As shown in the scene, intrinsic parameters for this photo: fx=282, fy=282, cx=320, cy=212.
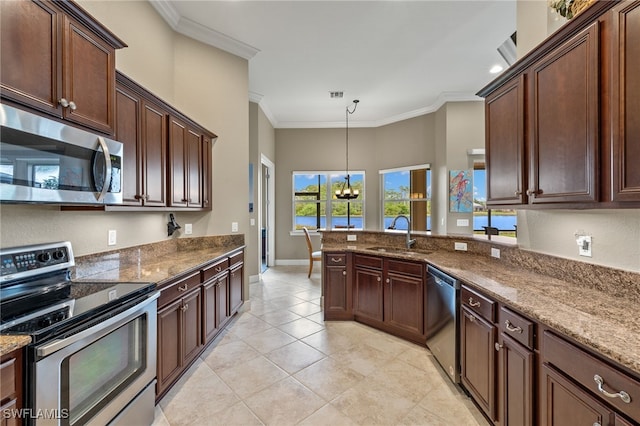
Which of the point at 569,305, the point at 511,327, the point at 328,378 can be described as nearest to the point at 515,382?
the point at 511,327

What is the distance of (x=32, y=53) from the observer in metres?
1.36

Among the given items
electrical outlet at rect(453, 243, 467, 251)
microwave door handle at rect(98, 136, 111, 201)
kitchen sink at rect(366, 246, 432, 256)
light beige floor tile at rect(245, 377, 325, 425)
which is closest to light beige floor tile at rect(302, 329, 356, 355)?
light beige floor tile at rect(245, 377, 325, 425)

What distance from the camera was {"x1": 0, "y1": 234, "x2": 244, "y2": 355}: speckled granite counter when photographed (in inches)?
77.3

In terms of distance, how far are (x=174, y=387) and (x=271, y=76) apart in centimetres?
450

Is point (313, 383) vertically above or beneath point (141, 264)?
beneath

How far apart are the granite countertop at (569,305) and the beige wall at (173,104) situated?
2.81 m

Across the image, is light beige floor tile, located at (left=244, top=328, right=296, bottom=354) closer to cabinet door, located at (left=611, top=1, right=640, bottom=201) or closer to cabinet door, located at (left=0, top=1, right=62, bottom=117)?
cabinet door, located at (left=0, top=1, right=62, bottom=117)

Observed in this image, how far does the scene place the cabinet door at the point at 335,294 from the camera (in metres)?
3.56

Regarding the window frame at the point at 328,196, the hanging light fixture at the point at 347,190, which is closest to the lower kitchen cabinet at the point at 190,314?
the hanging light fixture at the point at 347,190

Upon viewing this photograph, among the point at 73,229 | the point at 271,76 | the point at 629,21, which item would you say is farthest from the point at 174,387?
the point at 271,76

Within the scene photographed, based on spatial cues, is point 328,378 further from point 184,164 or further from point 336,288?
point 184,164

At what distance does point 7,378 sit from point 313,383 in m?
1.84

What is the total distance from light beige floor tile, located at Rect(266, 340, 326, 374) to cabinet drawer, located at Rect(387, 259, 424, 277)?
1.14 metres

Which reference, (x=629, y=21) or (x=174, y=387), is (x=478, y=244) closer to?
(x=629, y=21)
